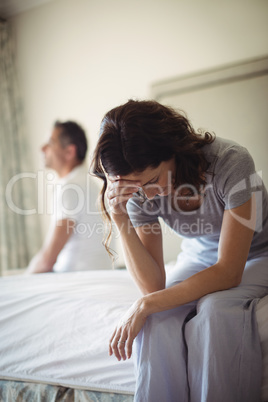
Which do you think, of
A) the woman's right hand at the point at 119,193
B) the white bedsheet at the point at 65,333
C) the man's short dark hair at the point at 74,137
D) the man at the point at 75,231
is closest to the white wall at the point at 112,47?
the man's short dark hair at the point at 74,137

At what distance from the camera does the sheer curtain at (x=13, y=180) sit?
9.07 ft

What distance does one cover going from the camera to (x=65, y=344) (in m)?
1.07

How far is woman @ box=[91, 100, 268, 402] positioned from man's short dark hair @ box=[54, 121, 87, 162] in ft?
2.83

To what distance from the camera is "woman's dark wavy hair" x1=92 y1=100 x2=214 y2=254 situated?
89cm

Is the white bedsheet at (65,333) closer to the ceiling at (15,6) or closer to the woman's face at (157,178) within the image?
the woman's face at (157,178)

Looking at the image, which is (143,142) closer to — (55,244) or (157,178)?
(157,178)

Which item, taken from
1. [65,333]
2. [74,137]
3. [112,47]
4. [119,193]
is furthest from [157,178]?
[112,47]

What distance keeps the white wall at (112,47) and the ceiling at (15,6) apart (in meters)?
0.04

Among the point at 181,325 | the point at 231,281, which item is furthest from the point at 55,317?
the point at 231,281

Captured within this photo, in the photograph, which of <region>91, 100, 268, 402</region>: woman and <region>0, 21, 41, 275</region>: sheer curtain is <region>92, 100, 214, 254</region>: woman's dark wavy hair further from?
<region>0, 21, 41, 275</region>: sheer curtain

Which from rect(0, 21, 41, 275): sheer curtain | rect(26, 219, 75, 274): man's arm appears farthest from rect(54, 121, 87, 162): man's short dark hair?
rect(0, 21, 41, 275): sheer curtain

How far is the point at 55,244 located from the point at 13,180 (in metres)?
1.27

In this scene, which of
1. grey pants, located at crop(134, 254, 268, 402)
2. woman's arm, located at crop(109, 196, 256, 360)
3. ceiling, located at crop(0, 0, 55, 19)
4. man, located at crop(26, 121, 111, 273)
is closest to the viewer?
grey pants, located at crop(134, 254, 268, 402)

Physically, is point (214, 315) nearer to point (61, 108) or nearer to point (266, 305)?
point (266, 305)
